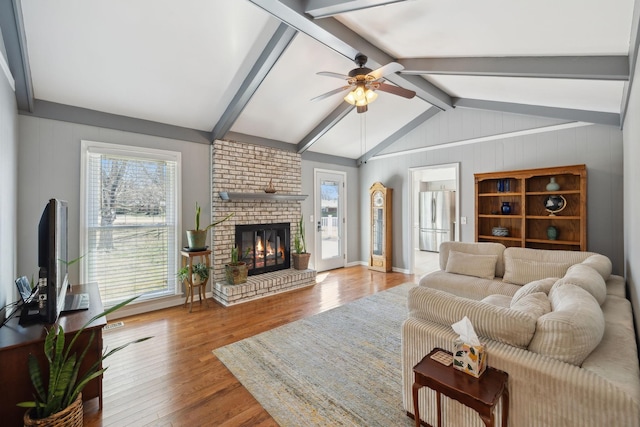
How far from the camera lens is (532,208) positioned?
418 centimetres

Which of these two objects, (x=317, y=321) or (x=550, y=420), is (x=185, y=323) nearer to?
(x=317, y=321)

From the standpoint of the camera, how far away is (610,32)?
6.64ft

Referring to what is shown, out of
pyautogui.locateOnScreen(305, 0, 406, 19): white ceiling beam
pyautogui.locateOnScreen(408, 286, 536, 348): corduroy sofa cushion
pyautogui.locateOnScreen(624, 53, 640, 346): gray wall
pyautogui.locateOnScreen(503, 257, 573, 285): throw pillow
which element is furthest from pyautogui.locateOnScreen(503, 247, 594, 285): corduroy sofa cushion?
pyautogui.locateOnScreen(305, 0, 406, 19): white ceiling beam

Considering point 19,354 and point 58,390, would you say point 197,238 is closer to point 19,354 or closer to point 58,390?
point 19,354

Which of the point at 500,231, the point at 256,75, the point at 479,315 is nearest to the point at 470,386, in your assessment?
the point at 479,315

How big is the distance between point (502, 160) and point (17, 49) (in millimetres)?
5880

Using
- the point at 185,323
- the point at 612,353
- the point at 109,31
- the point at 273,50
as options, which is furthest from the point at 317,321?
the point at 109,31

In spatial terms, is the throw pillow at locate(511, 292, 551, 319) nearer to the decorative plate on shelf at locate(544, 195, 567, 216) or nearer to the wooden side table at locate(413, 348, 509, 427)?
the wooden side table at locate(413, 348, 509, 427)

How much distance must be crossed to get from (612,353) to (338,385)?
166cm

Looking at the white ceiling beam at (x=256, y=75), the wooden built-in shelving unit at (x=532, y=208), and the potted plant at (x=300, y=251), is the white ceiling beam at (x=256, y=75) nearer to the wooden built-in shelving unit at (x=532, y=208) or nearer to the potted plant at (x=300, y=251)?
the potted plant at (x=300, y=251)

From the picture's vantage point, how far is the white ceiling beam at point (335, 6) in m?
2.07

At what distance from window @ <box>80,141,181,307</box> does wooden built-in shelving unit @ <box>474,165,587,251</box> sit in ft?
15.6

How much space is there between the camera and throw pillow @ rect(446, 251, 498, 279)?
11.6 feet

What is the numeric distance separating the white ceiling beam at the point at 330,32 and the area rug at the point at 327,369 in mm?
2987
